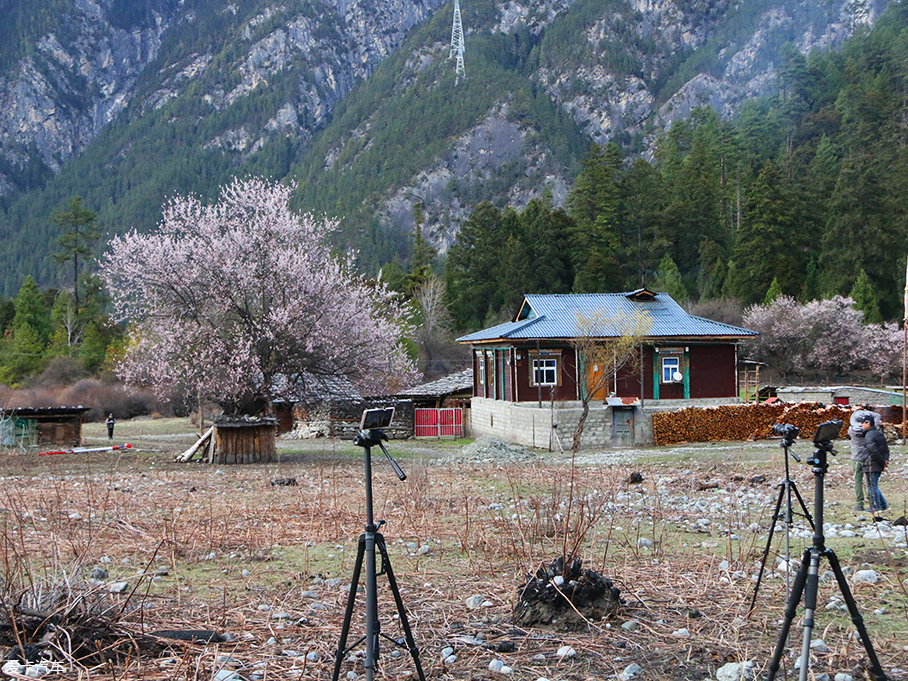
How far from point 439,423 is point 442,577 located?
33.2 meters

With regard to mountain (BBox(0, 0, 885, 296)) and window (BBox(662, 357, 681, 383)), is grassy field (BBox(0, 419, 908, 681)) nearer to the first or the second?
window (BBox(662, 357, 681, 383))

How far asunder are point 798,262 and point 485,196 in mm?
82812

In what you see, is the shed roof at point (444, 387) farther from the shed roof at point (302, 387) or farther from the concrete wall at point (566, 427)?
the shed roof at point (302, 387)

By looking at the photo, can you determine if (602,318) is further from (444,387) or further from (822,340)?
(822,340)

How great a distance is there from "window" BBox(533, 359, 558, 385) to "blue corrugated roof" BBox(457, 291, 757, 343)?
1.63 m

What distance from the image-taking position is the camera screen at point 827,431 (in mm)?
3891

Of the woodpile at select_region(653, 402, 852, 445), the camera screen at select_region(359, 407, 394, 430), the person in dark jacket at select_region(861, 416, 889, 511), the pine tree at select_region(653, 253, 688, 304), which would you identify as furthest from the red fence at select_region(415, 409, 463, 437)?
the camera screen at select_region(359, 407, 394, 430)

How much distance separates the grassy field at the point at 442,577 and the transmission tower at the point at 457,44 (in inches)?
6353

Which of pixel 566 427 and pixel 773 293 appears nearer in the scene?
pixel 566 427

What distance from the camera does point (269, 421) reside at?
73.8 ft

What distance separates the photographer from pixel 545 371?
35.9 meters

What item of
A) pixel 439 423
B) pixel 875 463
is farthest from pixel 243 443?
pixel 439 423

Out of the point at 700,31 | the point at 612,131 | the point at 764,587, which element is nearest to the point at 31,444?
the point at 764,587

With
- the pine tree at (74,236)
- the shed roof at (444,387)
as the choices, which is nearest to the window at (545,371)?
the shed roof at (444,387)
